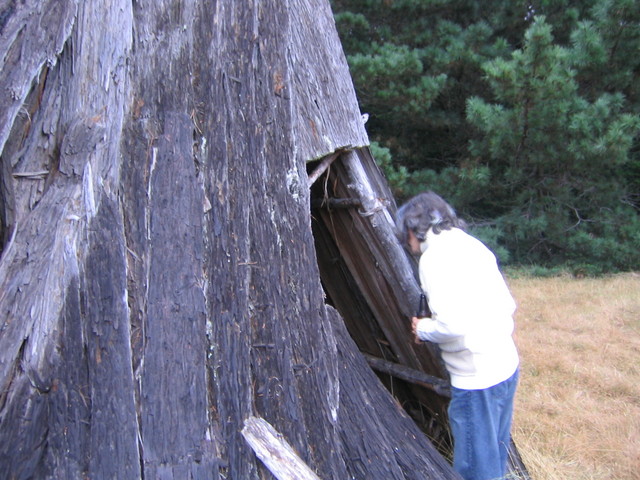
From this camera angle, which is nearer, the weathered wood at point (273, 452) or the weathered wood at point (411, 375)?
the weathered wood at point (273, 452)

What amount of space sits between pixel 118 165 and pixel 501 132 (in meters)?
8.59

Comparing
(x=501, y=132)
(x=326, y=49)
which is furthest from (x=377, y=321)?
(x=501, y=132)

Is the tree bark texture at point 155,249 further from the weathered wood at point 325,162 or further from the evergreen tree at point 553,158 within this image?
the evergreen tree at point 553,158

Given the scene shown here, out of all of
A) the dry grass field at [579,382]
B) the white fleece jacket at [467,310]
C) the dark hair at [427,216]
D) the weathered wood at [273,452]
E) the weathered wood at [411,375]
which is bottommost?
the dry grass field at [579,382]

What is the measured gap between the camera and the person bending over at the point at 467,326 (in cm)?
304

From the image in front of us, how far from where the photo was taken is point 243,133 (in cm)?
248

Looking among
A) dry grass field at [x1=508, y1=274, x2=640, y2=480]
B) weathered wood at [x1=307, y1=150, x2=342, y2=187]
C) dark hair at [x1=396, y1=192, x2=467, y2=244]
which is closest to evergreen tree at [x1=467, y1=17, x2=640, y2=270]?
dry grass field at [x1=508, y1=274, x2=640, y2=480]

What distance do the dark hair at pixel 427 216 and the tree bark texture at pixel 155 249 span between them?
0.83 metres

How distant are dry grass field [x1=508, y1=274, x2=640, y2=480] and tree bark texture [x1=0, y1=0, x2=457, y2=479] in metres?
2.32

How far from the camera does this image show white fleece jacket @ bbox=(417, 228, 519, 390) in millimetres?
3033

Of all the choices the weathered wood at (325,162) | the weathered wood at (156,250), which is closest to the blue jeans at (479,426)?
the weathered wood at (156,250)

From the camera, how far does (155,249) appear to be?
2.22 meters

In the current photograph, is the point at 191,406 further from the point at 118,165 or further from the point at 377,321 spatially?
the point at 377,321

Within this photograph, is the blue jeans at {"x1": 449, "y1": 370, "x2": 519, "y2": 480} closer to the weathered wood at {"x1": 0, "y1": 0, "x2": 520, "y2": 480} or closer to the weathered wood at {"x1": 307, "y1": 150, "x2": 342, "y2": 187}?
the weathered wood at {"x1": 0, "y1": 0, "x2": 520, "y2": 480}
